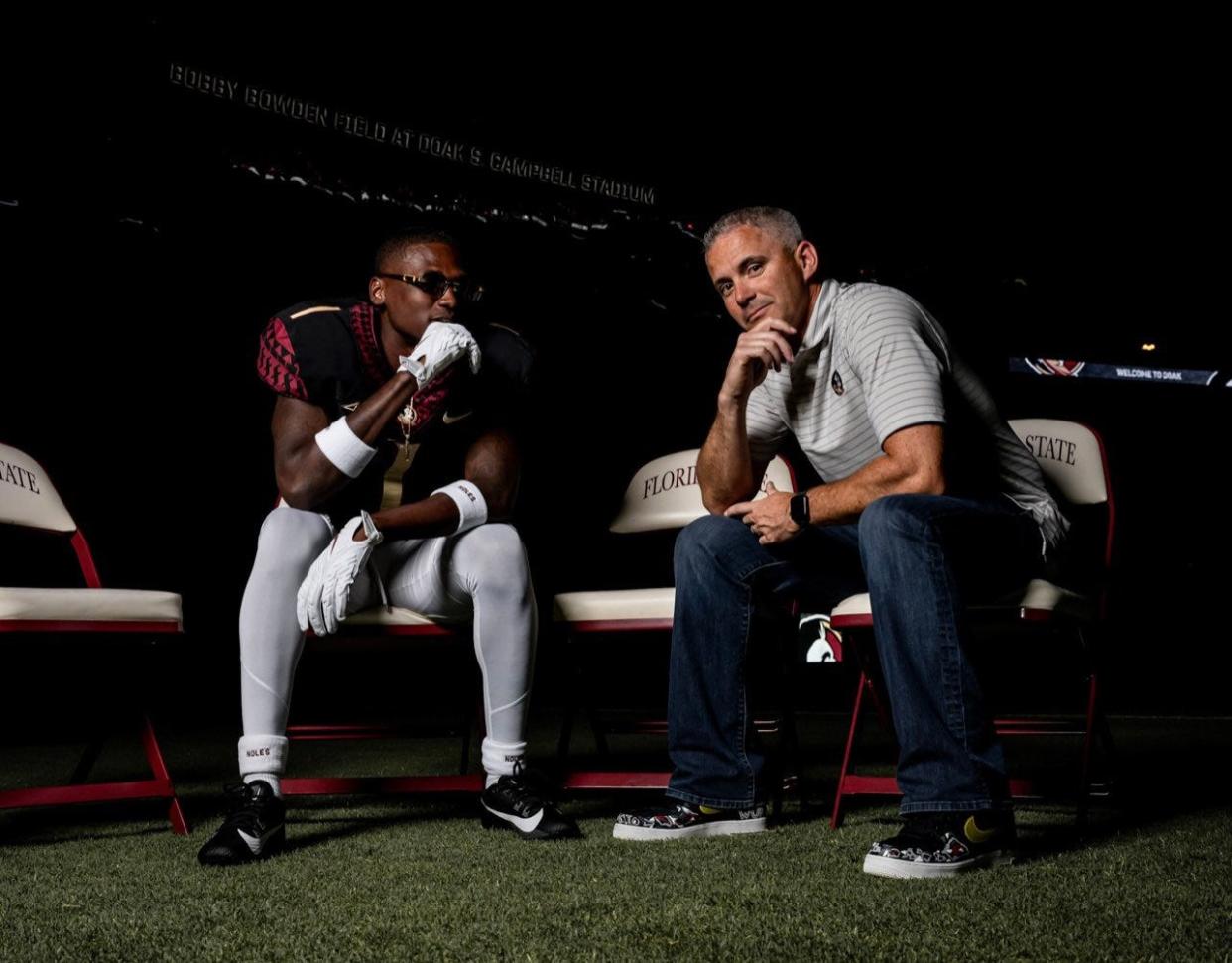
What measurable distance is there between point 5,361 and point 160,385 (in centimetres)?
65

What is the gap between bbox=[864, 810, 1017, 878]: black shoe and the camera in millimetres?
1581

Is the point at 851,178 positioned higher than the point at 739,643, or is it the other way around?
the point at 851,178

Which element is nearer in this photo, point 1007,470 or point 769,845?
point 769,845

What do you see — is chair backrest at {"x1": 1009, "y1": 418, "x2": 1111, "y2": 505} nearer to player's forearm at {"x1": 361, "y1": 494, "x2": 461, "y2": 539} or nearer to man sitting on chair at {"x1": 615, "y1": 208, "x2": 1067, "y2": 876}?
man sitting on chair at {"x1": 615, "y1": 208, "x2": 1067, "y2": 876}

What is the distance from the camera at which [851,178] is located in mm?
6707

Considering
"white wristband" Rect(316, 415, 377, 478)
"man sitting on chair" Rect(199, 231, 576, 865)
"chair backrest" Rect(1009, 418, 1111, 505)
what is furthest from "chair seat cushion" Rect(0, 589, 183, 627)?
"chair backrest" Rect(1009, 418, 1111, 505)

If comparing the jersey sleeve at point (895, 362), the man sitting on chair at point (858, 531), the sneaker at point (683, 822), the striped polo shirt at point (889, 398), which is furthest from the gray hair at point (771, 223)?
the sneaker at point (683, 822)

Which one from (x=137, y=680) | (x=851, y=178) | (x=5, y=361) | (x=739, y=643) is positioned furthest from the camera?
(x=851, y=178)

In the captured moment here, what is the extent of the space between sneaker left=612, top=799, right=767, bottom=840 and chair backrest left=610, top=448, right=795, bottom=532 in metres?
0.81

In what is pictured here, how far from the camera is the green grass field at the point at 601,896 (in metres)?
1.24

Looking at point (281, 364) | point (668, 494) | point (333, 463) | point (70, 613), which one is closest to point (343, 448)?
point (333, 463)

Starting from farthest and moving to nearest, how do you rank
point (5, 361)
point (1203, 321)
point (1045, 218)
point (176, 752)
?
point (1203, 321)
point (1045, 218)
point (5, 361)
point (176, 752)

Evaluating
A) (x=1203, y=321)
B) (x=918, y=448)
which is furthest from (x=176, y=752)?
(x=1203, y=321)

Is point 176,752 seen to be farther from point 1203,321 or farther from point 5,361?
point 1203,321
